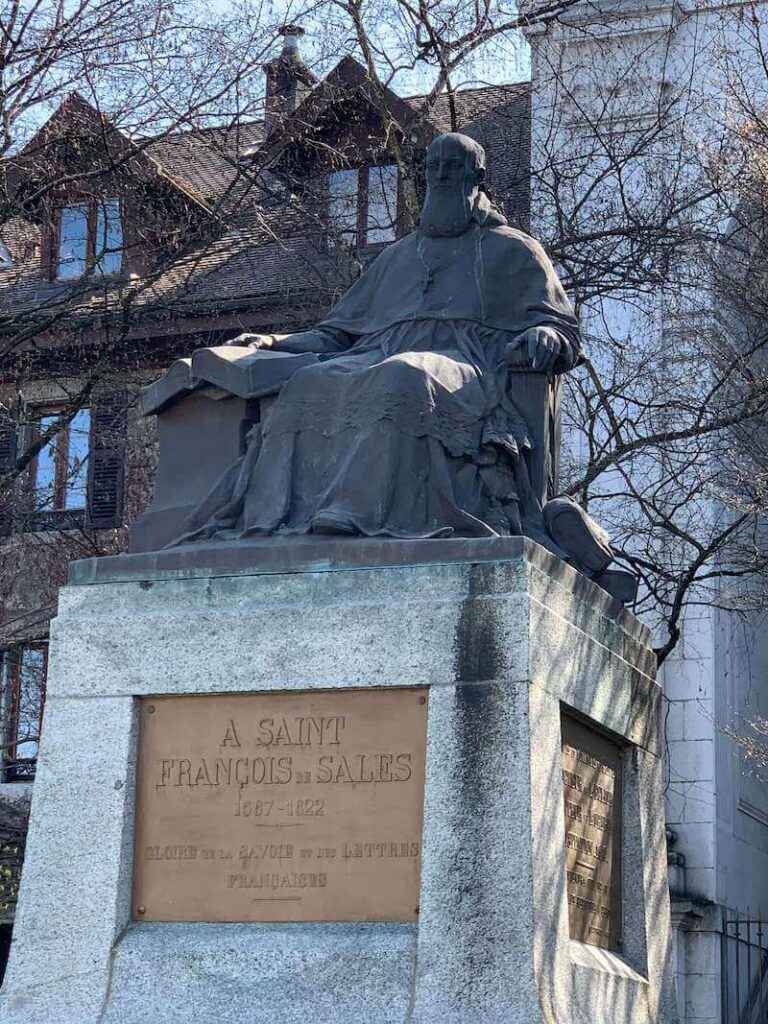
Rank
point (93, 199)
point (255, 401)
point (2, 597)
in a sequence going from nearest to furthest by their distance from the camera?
1. point (255, 401)
2. point (93, 199)
3. point (2, 597)

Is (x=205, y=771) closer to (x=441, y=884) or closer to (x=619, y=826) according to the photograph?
(x=441, y=884)

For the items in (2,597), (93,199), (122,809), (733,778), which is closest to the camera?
(122,809)

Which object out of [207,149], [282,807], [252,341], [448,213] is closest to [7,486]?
[207,149]

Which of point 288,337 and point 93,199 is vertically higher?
point 93,199

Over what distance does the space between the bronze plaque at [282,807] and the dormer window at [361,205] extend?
30.2ft

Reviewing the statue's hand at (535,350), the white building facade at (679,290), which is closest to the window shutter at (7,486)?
the white building facade at (679,290)

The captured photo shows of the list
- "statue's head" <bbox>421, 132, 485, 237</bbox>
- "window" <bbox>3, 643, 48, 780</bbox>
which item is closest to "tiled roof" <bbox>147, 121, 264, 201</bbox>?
"window" <bbox>3, 643, 48, 780</bbox>

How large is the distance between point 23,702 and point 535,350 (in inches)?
416

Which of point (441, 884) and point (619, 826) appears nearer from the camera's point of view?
point (441, 884)

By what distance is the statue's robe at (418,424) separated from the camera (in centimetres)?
741

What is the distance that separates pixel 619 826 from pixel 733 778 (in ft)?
36.7

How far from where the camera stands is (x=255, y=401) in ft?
25.8

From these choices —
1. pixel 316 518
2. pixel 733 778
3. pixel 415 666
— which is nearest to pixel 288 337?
pixel 316 518

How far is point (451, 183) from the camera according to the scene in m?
8.34
